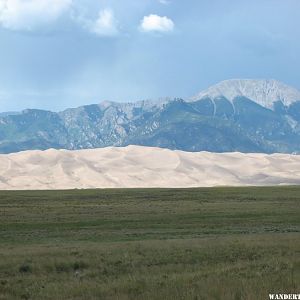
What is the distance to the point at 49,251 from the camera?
2591 cm

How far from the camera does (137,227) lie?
144ft

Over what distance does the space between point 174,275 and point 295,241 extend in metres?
11.3

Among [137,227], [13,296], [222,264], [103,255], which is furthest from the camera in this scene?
[137,227]

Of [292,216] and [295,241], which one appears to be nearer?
[295,241]

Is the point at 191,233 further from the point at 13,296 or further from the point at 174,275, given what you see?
the point at 13,296

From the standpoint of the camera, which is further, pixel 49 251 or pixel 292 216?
pixel 292 216

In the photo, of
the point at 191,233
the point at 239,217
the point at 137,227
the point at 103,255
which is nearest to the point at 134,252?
the point at 103,255

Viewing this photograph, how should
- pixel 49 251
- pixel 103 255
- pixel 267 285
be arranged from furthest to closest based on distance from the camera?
pixel 49 251, pixel 103 255, pixel 267 285

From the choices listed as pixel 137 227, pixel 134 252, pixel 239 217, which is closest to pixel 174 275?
pixel 134 252

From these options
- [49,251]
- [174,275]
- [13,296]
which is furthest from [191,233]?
[13,296]

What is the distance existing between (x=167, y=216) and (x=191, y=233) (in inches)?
690

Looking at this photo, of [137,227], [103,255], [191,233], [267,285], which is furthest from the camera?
[137,227]

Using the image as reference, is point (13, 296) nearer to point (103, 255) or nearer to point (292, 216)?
point (103, 255)

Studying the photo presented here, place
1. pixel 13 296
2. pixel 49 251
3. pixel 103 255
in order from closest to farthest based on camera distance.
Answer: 1. pixel 13 296
2. pixel 103 255
3. pixel 49 251
